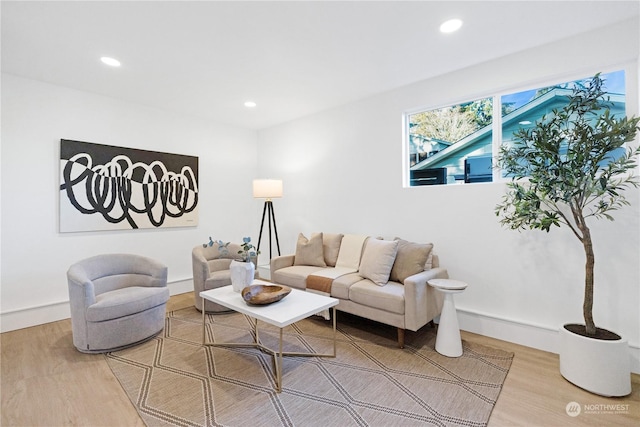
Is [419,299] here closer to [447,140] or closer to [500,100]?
[447,140]

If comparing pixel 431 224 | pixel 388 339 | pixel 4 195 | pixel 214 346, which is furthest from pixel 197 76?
pixel 388 339

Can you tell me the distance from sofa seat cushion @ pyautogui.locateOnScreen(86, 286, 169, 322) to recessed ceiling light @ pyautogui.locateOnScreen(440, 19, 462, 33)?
3401mm

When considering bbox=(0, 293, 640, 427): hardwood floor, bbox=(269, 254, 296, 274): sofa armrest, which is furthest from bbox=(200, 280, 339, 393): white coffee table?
bbox=(269, 254, 296, 274): sofa armrest

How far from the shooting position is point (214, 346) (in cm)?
277

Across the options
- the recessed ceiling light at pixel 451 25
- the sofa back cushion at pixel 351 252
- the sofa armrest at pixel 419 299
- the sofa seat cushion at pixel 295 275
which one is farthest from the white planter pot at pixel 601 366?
the recessed ceiling light at pixel 451 25

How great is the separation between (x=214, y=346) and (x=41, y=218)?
8.15 ft

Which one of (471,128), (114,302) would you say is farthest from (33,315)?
(471,128)

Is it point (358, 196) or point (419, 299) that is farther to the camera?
point (358, 196)

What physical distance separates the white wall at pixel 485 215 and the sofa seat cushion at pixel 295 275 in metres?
0.81

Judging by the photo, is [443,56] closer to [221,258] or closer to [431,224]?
[431,224]

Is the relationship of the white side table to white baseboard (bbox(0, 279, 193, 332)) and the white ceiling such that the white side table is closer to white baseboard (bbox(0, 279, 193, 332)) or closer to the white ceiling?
the white ceiling

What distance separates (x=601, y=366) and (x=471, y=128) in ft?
7.52

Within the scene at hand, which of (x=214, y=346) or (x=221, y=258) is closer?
(x=214, y=346)

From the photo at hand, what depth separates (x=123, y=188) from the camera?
391 cm
